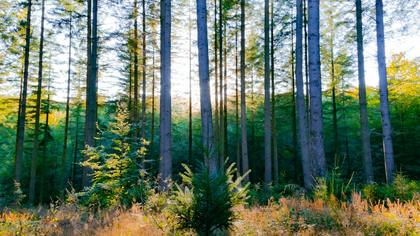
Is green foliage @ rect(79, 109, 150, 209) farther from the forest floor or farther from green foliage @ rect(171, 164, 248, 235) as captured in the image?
green foliage @ rect(171, 164, 248, 235)

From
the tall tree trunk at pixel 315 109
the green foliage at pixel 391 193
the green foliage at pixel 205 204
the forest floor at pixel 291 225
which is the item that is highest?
the tall tree trunk at pixel 315 109

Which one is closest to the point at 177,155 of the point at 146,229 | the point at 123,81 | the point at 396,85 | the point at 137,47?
the point at 123,81

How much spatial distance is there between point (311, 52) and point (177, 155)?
1901cm

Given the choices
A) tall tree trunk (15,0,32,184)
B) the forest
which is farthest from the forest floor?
tall tree trunk (15,0,32,184)

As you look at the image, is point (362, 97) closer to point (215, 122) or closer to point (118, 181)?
point (215, 122)

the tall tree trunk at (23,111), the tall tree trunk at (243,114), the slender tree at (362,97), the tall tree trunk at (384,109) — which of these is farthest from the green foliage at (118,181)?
the slender tree at (362,97)

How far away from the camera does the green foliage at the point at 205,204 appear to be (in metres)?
3.97

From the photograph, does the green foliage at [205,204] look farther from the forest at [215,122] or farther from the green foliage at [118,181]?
the green foliage at [118,181]

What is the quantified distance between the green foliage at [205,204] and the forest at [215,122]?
18 millimetres

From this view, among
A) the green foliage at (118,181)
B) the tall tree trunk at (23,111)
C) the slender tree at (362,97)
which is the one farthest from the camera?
the tall tree trunk at (23,111)

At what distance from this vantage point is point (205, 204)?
3994 millimetres

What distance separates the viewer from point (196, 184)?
160 inches

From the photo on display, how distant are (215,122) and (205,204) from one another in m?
12.9

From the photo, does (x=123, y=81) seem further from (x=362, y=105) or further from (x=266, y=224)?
(x=266, y=224)
